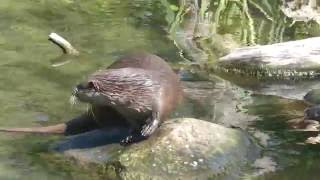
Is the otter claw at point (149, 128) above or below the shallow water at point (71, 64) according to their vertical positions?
above

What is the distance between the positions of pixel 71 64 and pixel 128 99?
2078 mm

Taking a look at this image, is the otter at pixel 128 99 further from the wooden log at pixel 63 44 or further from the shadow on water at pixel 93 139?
the wooden log at pixel 63 44

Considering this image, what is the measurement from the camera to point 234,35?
6957 millimetres

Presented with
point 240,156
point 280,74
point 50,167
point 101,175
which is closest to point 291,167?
point 240,156

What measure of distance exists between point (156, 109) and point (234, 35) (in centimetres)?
302

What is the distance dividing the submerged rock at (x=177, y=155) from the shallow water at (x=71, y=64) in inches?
5.0

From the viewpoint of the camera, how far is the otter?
3.97 metres

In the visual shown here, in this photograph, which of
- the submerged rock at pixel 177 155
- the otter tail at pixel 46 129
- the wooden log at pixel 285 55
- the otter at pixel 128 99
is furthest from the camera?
the wooden log at pixel 285 55

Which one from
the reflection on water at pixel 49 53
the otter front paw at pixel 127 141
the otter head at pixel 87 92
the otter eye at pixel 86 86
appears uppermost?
the otter eye at pixel 86 86

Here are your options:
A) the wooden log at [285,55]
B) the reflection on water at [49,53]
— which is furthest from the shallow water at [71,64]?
the wooden log at [285,55]

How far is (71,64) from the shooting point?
19.7 feet

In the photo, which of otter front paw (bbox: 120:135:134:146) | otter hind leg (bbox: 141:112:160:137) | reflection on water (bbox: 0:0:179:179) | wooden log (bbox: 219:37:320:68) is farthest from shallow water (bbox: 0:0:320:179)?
wooden log (bbox: 219:37:320:68)

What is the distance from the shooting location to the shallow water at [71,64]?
4.16 metres

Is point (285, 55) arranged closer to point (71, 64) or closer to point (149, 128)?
point (71, 64)
